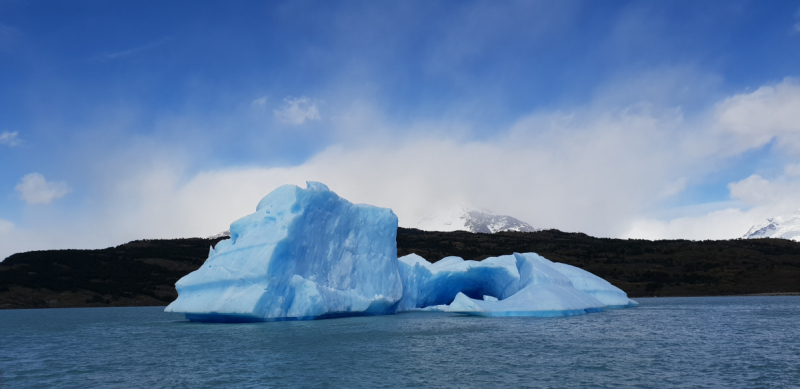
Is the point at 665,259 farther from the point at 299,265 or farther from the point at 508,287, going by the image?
the point at 299,265

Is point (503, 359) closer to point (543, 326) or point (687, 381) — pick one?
point (687, 381)

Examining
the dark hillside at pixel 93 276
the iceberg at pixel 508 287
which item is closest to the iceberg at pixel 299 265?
the iceberg at pixel 508 287

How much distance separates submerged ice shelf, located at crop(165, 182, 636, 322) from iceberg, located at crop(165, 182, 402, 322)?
40mm

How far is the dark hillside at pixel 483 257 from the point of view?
4875 centimetres

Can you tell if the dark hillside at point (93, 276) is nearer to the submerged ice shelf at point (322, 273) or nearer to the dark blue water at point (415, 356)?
the submerged ice shelf at point (322, 273)

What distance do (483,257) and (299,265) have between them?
130 ft

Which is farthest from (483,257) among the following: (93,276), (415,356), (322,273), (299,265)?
(415,356)

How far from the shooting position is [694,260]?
57469 millimetres

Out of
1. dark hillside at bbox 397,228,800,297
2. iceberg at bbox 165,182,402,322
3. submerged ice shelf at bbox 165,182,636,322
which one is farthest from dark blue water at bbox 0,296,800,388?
dark hillside at bbox 397,228,800,297

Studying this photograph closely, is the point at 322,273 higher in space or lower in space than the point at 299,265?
lower

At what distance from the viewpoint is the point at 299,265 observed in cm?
2169

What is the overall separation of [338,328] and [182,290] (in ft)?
21.3

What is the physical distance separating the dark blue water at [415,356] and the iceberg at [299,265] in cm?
134

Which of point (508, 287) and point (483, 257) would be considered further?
point (483, 257)
